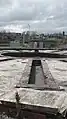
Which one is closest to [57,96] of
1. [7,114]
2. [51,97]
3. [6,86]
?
[51,97]

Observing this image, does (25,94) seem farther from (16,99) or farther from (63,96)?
(63,96)

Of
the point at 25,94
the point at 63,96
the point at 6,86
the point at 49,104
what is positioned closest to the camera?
the point at 49,104

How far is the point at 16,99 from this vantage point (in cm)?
233

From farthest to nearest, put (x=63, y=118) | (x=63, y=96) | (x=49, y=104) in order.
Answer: (x=63, y=96), (x=49, y=104), (x=63, y=118)

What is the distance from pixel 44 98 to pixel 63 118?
0.43m

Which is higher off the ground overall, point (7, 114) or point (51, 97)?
point (51, 97)

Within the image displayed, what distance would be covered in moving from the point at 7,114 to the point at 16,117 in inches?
6.0

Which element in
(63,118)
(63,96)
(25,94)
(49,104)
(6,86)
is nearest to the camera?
(63,118)

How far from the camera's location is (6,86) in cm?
338

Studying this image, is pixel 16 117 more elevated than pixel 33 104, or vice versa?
pixel 33 104

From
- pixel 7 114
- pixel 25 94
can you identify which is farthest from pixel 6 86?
pixel 7 114

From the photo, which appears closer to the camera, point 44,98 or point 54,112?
point 54,112

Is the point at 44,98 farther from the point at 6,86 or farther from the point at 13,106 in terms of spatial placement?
the point at 6,86

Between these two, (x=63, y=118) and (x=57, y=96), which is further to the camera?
(x=57, y=96)
